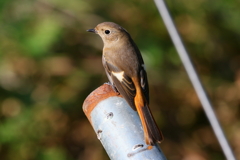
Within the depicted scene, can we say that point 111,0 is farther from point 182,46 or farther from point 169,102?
point 182,46

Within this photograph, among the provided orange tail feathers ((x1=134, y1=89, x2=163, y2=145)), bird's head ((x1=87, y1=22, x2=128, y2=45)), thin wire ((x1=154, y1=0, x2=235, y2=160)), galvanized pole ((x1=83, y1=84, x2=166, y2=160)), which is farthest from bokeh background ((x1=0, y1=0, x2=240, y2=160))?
thin wire ((x1=154, y1=0, x2=235, y2=160))

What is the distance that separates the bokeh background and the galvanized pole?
2.65 metres

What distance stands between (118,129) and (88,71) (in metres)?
3.22

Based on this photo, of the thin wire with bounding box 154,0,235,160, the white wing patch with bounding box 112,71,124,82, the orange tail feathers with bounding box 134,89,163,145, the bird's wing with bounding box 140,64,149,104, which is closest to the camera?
the thin wire with bounding box 154,0,235,160

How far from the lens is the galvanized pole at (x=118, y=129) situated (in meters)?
1.54

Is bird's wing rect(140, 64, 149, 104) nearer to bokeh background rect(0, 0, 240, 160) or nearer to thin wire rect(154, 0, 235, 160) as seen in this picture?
bokeh background rect(0, 0, 240, 160)

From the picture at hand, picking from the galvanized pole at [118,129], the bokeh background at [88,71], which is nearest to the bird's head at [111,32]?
the bokeh background at [88,71]

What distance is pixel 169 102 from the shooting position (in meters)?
5.27

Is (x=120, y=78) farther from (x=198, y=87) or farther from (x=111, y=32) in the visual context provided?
(x=198, y=87)

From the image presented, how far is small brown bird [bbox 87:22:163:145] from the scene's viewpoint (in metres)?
2.83

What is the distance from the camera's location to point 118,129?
1.59m

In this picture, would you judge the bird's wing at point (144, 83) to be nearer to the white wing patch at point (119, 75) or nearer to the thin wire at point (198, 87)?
the white wing patch at point (119, 75)

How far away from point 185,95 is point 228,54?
2.35ft

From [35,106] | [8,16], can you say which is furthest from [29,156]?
[8,16]
